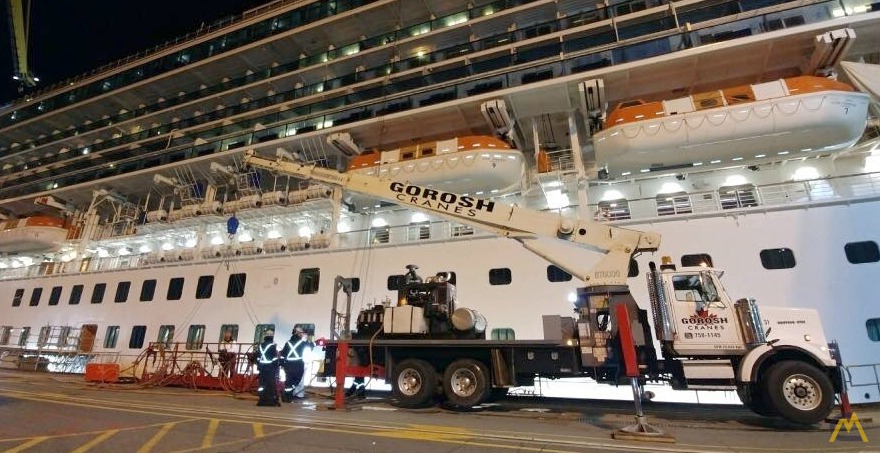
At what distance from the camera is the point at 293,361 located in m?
9.27

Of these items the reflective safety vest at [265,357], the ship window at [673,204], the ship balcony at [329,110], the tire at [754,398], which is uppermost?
the ship balcony at [329,110]

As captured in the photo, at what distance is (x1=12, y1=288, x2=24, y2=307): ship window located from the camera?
70.0 feet

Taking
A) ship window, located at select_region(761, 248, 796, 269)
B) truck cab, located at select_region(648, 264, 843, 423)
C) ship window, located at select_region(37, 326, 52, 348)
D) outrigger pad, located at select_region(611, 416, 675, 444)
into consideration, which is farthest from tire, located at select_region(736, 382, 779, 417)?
ship window, located at select_region(37, 326, 52, 348)

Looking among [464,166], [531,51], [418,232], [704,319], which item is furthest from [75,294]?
[704,319]

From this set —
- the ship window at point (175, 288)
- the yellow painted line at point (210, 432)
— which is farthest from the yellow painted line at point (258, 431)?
the ship window at point (175, 288)

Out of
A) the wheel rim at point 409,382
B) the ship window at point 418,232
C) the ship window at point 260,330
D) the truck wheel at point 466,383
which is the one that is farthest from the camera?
the ship window at point 260,330

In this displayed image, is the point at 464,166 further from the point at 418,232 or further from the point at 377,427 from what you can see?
the point at 377,427

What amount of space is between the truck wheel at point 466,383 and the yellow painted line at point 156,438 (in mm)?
4524

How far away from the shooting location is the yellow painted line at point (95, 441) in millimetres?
4364

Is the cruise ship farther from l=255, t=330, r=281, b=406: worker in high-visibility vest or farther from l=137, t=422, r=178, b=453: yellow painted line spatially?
l=137, t=422, r=178, b=453: yellow painted line

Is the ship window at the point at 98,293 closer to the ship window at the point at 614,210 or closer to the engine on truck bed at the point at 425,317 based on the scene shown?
the engine on truck bed at the point at 425,317

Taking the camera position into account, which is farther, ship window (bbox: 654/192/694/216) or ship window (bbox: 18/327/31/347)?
ship window (bbox: 18/327/31/347)

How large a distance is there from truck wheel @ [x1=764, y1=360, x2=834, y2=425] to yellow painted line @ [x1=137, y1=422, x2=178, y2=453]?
27.1 ft

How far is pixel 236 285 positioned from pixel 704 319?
15.2m
